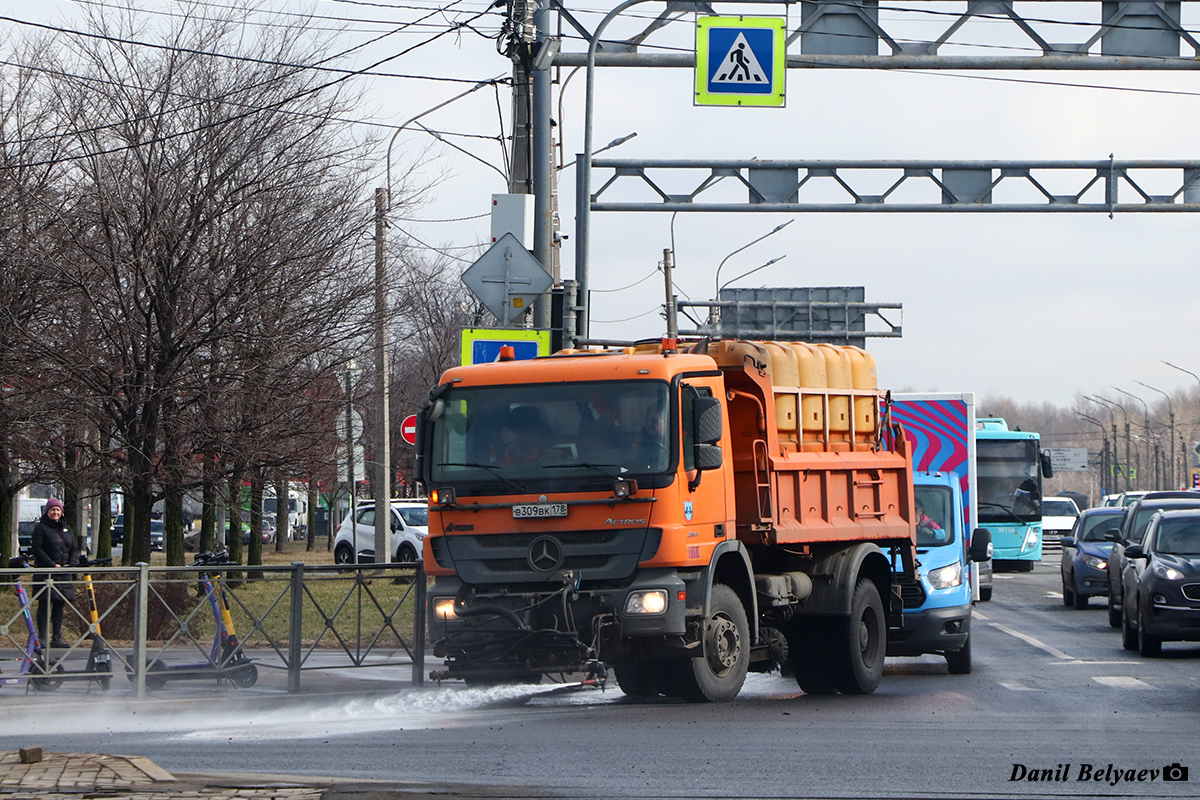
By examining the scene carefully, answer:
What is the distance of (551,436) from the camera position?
11.1 metres

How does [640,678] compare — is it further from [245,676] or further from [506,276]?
[506,276]

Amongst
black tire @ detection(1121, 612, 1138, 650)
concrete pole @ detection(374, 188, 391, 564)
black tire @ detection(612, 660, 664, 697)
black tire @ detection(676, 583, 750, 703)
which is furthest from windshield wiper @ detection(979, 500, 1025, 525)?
black tire @ detection(676, 583, 750, 703)

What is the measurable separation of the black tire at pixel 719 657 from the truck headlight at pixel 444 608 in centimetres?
178

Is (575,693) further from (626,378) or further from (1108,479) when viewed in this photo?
(1108,479)

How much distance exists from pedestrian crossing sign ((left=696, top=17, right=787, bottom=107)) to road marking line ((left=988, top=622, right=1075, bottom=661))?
274 inches

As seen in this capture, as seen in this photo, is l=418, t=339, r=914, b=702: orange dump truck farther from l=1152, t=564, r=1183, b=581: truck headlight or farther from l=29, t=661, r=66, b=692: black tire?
l=1152, t=564, r=1183, b=581: truck headlight

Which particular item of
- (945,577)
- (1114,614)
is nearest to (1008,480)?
(1114,614)

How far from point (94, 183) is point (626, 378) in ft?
40.4

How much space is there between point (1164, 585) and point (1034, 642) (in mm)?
2983

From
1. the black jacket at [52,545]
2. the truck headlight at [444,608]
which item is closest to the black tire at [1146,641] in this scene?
the truck headlight at [444,608]

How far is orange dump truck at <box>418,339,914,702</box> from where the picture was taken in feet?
35.2

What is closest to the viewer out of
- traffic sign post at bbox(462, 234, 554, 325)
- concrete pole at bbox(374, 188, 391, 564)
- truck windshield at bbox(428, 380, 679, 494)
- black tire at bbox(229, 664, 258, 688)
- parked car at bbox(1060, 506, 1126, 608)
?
truck windshield at bbox(428, 380, 679, 494)

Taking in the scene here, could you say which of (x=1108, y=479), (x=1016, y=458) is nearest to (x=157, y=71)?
(x=1016, y=458)

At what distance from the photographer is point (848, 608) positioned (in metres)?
12.4
